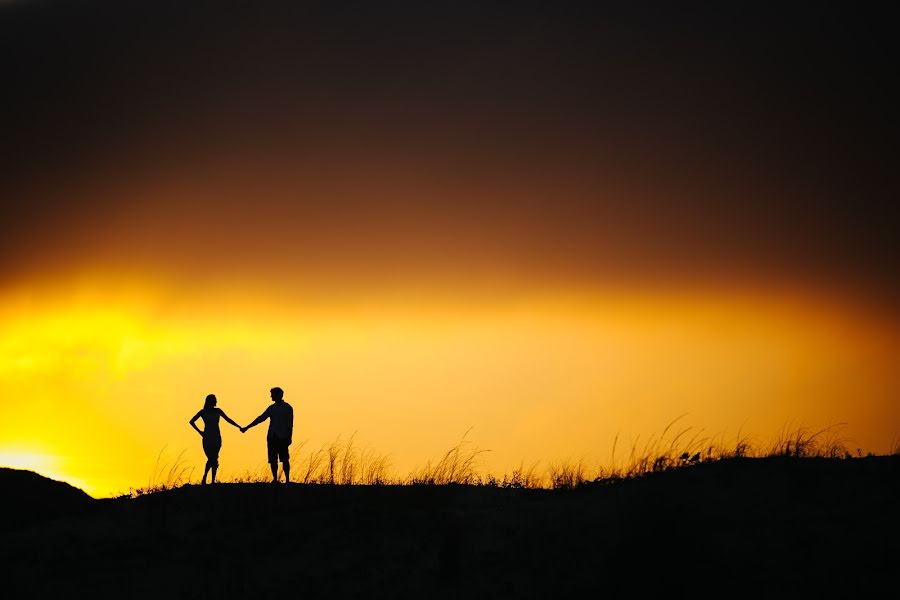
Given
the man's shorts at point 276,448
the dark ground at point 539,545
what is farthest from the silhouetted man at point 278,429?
the dark ground at point 539,545

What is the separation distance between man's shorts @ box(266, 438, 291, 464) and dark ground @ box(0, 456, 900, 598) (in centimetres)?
220

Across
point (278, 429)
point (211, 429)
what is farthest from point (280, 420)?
point (211, 429)

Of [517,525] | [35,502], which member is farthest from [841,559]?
[35,502]

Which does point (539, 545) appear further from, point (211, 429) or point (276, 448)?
point (211, 429)

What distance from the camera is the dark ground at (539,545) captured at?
13.7 metres

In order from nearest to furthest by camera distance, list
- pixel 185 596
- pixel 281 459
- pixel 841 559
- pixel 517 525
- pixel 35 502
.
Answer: pixel 841 559 → pixel 185 596 → pixel 517 525 → pixel 281 459 → pixel 35 502

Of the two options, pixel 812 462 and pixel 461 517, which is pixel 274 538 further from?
pixel 812 462

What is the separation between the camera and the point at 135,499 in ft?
76.5

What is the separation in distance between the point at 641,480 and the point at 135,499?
502 inches

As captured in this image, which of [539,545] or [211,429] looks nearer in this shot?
[539,545]

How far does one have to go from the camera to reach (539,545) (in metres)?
15.6

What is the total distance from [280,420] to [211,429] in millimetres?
2481

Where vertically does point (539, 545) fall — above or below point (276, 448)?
below

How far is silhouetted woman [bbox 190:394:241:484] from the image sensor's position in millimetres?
23547
